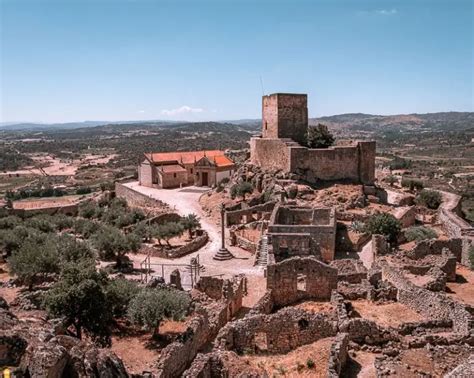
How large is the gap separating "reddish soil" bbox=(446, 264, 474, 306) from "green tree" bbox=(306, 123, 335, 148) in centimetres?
2501

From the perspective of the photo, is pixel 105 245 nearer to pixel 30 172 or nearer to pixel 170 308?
pixel 170 308

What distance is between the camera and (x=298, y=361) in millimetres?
13711

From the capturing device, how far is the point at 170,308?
15.7 meters

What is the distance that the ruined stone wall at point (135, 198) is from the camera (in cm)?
5084

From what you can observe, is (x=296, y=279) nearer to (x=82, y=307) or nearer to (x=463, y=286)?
(x=463, y=286)

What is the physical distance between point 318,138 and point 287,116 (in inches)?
148

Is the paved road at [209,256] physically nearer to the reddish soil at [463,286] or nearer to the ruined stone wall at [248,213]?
the ruined stone wall at [248,213]

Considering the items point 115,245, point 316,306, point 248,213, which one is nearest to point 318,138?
point 248,213

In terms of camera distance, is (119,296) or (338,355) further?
(119,296)

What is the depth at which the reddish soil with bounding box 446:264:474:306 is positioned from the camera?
63.2 feet

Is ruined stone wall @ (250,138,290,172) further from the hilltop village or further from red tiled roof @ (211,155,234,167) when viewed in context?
red tiled roof @ (211,155,234,167)

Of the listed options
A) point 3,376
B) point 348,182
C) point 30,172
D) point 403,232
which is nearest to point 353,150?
point 348,182

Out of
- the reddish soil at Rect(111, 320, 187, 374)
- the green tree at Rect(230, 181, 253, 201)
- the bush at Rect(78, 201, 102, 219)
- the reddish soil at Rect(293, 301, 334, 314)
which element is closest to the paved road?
the green tree at Rect(230, 181, 253, 201)

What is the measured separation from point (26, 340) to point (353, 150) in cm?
3784
